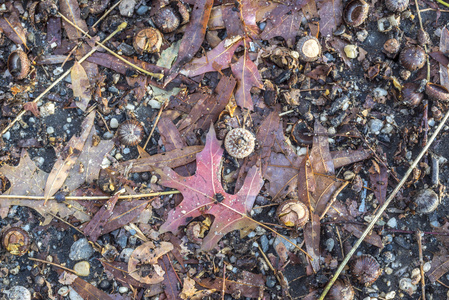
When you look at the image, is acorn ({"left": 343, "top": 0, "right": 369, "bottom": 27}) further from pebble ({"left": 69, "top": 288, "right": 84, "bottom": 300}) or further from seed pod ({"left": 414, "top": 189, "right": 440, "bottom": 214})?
pebble ({"left": 69, "top": 288, "right": 84, "bottom": 300})

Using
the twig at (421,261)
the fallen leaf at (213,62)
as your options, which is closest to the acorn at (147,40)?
the fallen leaf at (213,62)

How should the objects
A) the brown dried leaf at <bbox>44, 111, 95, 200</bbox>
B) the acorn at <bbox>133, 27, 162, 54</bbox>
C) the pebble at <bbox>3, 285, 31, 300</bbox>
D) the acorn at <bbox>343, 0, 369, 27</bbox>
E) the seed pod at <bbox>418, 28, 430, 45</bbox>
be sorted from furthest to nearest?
the seed pod at <bbox>418, 28, 430, 45</bbox> → the acorn at <bbox>343, 0, 369, 27</bbox> → the acorn at <bbox>133, 27, 162, 54</bbox> → the brown dried leaf at <bbox>44, 111, 95, 200</bbox> → the pebble at <bbox>3, 285, 31, 300</bbox>

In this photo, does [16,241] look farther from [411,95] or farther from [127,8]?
[411,95]

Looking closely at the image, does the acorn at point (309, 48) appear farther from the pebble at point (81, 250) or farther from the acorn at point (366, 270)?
the pebble at point (81, 250)

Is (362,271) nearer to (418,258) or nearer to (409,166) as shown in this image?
(418,258)

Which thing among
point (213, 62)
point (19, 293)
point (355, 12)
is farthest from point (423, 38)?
point (19, 293)

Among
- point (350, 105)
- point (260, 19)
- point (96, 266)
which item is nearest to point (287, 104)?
point (350, 105)

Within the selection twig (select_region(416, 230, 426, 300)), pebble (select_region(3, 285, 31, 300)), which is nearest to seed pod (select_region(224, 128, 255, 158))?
twig (select_region(416, 230, 426, 300))
